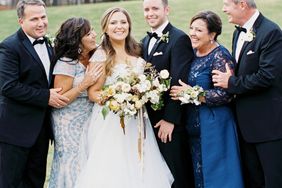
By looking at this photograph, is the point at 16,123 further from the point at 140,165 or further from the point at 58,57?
the point at 140,165

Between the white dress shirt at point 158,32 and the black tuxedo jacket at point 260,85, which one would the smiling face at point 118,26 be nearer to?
the white dress shirt at point 158,32

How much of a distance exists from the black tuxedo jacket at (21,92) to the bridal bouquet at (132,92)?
782 millimetres

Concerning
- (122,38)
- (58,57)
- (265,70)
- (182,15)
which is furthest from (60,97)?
(182,15)

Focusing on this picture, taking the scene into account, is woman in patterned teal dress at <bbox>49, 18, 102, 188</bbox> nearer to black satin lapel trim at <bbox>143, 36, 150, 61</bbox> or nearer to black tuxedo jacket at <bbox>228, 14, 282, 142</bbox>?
black satin lapel trim at <bbox>143, 36, 150, 61</bbox>

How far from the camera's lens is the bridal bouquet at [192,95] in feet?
19.6

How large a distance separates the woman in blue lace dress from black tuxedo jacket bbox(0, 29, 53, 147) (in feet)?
4.98

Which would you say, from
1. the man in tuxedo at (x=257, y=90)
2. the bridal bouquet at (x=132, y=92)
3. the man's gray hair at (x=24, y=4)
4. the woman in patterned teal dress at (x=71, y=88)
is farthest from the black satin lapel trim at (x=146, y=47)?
the man's gray hair at (x=24, y=4)

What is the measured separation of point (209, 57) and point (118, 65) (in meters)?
1.02

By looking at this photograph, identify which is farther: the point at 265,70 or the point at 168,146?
the point at 168,146

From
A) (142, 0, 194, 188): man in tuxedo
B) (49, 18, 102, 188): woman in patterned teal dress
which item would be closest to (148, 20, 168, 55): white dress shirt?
(142, 0, 194, 188): man in tuxedo

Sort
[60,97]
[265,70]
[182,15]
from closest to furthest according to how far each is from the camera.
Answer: [265,70] → [60,97] → [182,15]

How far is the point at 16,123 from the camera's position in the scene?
6293 millimetres

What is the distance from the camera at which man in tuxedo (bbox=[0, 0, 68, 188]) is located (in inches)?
241

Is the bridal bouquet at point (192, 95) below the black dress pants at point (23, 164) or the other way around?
the other way around
